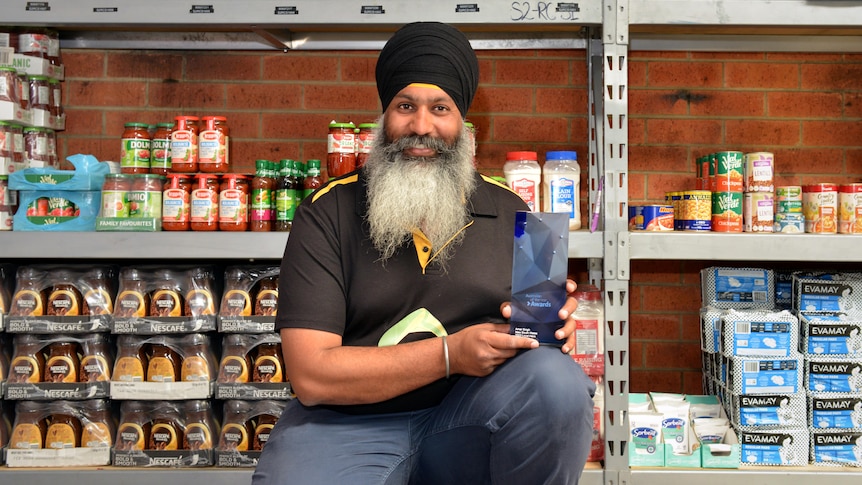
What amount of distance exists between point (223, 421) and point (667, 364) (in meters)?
1.60

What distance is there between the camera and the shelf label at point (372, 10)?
2.05m

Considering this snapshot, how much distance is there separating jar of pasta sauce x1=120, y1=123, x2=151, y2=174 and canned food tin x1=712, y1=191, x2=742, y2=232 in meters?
1.71

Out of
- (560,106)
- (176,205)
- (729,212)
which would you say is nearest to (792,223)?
(729,212)

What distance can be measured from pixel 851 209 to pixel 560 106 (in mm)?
1030

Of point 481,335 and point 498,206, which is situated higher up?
point 498,206

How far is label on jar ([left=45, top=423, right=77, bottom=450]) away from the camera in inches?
87.4

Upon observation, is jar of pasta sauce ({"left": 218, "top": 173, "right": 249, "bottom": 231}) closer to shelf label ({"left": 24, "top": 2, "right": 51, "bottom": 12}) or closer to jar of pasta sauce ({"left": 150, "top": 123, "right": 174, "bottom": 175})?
jar of pasta sauce ({"left": 150, "top": 123, "right": 174, "bottom": 175})

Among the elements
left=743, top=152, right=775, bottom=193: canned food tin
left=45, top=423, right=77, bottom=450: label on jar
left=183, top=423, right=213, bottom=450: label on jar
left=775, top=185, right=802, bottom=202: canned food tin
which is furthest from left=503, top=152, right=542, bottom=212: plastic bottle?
left=45, top=423, right=77, bottom=450: label on jar

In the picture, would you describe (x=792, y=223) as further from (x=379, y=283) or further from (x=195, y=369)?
(x=195, y=369)

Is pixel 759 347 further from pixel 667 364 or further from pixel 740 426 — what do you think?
pixel 667 364

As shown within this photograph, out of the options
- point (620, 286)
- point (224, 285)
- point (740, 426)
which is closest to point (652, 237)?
point (620, 286)

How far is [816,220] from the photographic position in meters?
2.26

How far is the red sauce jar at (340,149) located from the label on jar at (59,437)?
Result: 1.07 m

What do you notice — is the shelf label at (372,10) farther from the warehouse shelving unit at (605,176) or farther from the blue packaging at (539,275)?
the blue packaging at (539,275)
